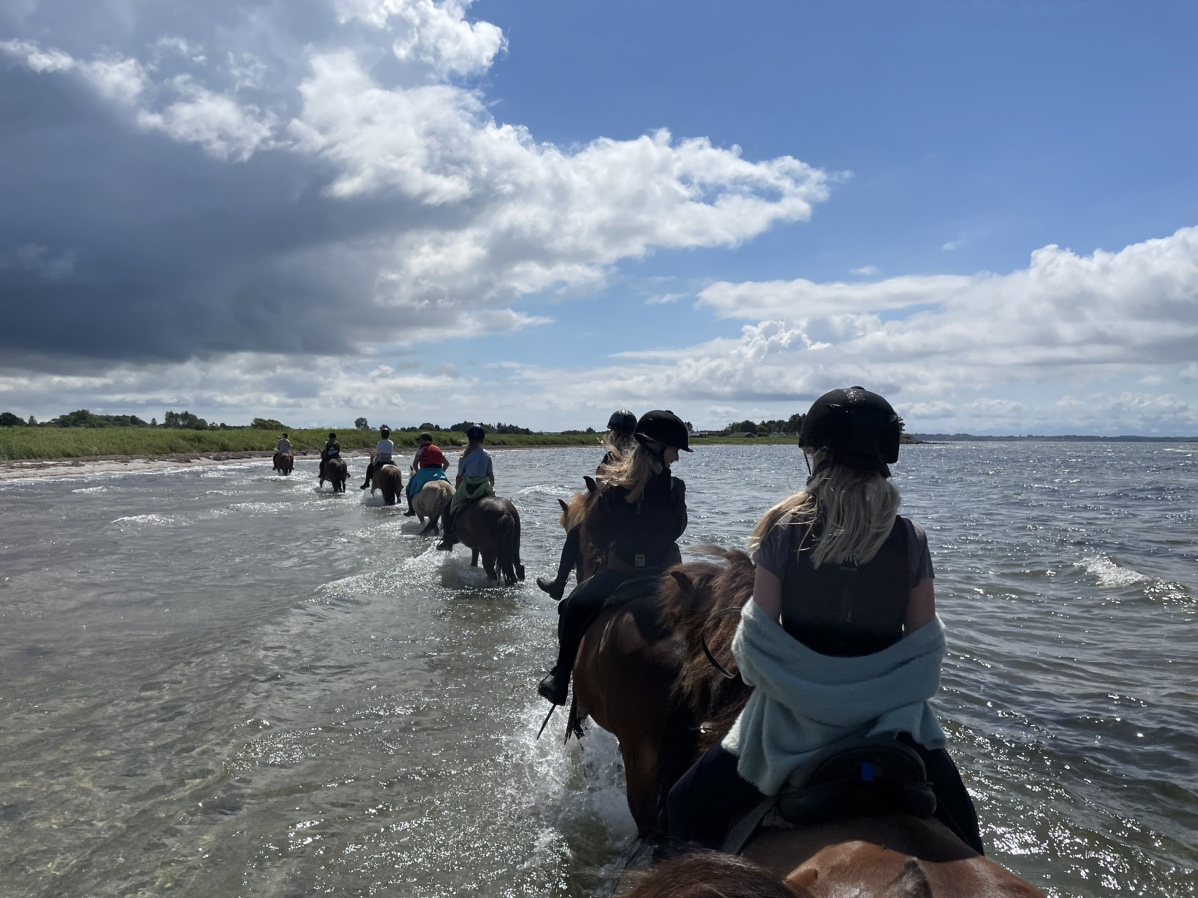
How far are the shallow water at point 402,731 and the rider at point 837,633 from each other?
2.04 m

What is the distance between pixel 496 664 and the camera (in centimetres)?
766

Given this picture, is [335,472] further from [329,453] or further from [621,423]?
[621,423]

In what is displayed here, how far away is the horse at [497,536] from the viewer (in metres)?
12.1

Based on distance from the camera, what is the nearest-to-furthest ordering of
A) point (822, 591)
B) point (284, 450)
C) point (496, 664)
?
point (822, 591)
point (496, 664)
point (284, 450)

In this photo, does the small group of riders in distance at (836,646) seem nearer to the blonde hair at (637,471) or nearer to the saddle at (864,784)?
the saddle at (864,784)

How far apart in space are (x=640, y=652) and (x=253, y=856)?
2393mm

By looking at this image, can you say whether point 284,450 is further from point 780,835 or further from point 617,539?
point 780,835

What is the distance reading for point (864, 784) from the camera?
7.20 ft

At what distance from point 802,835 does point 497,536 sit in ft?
33.4

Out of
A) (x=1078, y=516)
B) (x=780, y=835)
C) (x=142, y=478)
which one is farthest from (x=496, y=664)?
(x=142, y=478)

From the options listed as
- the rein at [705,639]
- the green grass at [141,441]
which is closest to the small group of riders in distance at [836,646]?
the rein at [705,639]

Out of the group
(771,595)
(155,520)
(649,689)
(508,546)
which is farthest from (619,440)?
(155,520)

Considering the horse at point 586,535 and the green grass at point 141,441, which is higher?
the green grass at point 141,441

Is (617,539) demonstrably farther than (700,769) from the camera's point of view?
Yes
